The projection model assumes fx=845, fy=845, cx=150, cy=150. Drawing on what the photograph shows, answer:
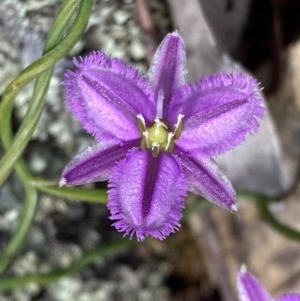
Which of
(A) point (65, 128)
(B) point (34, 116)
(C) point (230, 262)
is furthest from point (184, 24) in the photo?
(C) point (230, 262)

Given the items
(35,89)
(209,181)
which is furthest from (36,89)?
(209,181)

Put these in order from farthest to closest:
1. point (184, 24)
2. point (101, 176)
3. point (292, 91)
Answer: point (292, 91) < point (184, 24) < point (101, 176)

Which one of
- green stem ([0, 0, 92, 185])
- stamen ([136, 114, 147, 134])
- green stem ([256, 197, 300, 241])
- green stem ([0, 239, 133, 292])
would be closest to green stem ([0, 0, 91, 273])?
green stem ([0, 0, 92, 185])

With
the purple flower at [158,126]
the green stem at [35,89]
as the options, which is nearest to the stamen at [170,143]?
the purple flower at [158,126]

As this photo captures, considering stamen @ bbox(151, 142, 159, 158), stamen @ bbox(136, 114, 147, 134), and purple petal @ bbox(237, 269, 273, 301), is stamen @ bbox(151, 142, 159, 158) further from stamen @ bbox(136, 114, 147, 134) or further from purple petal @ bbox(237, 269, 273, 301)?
purple petal @ bbox(237, 269, 273, 301)

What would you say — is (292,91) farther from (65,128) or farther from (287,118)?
(65,128)

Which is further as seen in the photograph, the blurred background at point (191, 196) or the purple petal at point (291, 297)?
the blurred background at point (191, 196)

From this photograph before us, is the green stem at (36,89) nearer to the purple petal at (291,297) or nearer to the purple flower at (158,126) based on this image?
the purple flower at (158,126)
